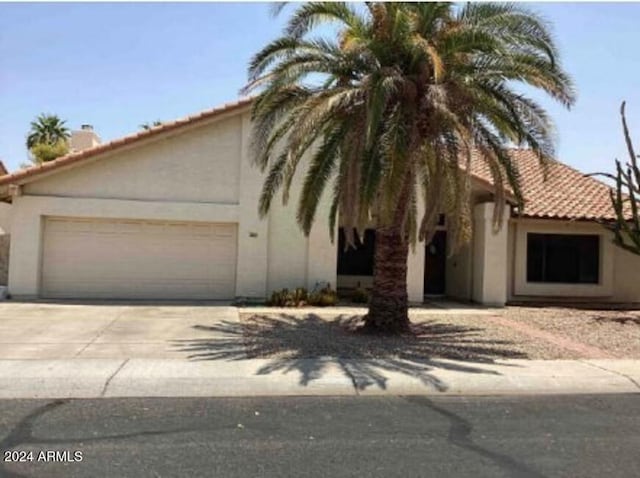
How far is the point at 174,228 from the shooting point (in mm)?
18766

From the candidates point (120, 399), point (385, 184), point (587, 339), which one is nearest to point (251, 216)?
point (385, 184)

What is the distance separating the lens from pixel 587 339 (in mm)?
13617

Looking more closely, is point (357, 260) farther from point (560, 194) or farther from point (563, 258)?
point (560, 194)

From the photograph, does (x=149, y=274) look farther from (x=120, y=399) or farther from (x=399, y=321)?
(x=120, y=399)

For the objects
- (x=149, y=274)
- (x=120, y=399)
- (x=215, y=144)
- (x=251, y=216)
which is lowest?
(x=120, y=399)

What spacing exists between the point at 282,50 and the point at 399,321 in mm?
5618

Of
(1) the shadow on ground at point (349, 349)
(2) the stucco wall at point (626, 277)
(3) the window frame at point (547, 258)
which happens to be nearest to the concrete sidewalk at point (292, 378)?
(1) the shadow on ground at point (349, 349)

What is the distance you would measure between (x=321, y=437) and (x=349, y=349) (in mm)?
4935

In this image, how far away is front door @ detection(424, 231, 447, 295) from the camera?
2241 centimetres

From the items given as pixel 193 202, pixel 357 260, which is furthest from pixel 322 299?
pixel 193 202

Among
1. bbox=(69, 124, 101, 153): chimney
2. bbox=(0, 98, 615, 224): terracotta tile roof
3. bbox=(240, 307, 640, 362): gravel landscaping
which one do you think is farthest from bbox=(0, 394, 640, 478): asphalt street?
bbox=(69, 124, 101, 153): chimney

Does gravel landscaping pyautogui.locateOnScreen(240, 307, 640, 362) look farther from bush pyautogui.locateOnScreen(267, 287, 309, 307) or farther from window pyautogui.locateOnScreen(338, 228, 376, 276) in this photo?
window pyautogui.locateOnScreen(338, 228, 376, 276)

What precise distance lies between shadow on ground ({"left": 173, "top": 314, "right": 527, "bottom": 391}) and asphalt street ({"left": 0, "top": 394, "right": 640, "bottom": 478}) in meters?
1.40

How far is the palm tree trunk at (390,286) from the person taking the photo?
43.0ft
